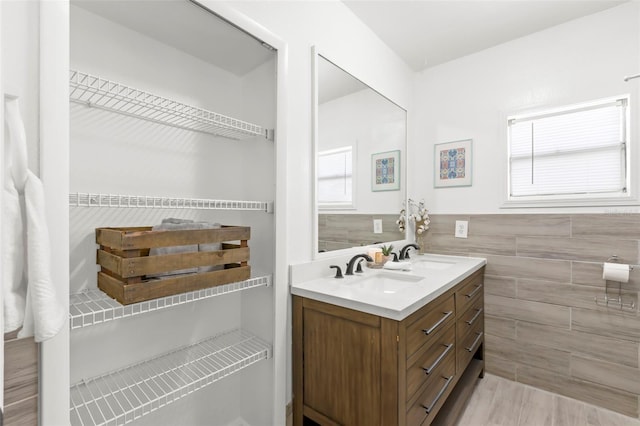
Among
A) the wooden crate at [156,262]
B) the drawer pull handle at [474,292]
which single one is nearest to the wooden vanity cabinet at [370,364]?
the drawer pull handle at [474,292]

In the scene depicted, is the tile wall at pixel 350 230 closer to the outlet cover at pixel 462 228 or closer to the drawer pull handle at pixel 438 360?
the outlet cover at pixel 462 228

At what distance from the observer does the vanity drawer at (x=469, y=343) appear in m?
1.86

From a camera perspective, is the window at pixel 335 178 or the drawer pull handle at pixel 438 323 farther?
the window at pixel 335 178

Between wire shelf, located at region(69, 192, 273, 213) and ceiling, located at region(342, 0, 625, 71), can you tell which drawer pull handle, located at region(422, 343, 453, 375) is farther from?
ceiling, located at region(342, 0, 625, 71)

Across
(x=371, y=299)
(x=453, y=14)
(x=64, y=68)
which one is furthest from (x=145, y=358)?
(x=453, y=14)

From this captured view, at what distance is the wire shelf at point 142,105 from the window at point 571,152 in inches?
80.6

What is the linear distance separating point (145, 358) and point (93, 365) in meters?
0.20

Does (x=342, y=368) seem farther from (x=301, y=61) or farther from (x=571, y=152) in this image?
(x=571, y=152)

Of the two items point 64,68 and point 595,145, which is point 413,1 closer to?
point 595,145

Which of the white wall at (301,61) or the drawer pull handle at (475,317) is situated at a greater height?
the white wall at (301,61)

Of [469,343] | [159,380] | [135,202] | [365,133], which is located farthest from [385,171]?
[159,380]

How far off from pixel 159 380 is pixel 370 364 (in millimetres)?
878

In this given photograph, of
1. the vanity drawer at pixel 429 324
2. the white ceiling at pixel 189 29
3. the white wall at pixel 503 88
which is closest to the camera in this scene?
the white ceiling at pixel 189 29

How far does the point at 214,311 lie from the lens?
156cm
